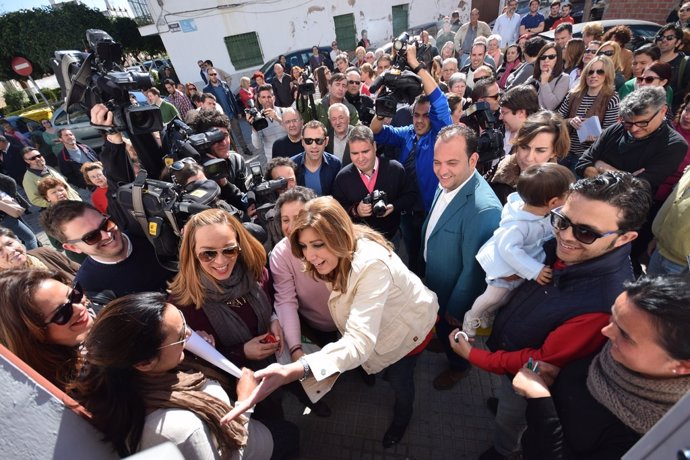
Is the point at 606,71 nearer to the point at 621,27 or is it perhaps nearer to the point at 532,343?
the point at 621,27

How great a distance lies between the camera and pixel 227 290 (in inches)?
75.5

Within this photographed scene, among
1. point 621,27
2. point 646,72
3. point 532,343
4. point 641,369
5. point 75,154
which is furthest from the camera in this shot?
point 75,154

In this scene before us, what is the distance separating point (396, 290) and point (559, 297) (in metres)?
0.75

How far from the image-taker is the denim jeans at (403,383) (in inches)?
85.1

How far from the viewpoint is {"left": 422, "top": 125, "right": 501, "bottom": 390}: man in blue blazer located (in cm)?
210

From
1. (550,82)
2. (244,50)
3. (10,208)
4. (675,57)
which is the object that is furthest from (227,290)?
(244,50)

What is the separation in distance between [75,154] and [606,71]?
24.7ft

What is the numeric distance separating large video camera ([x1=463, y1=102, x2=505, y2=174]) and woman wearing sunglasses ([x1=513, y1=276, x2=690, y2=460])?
1762mm

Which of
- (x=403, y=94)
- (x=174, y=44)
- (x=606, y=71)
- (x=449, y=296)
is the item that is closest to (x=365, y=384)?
(x=449, y=296)

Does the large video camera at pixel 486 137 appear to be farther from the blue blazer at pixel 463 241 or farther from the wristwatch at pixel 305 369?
the wristwatch at pixel 305 369

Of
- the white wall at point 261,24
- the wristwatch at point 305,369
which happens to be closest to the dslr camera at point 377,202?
the wristwatch at point 305,369

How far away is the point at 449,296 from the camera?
2420mm

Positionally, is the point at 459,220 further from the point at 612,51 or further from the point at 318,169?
the point at 612,51

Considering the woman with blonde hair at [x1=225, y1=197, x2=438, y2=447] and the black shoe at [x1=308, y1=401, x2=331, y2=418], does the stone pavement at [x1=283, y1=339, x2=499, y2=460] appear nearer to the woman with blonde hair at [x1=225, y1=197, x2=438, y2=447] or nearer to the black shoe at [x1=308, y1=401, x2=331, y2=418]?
the black shoe at [x1=308, y1=401, x2=331, y2=418]
